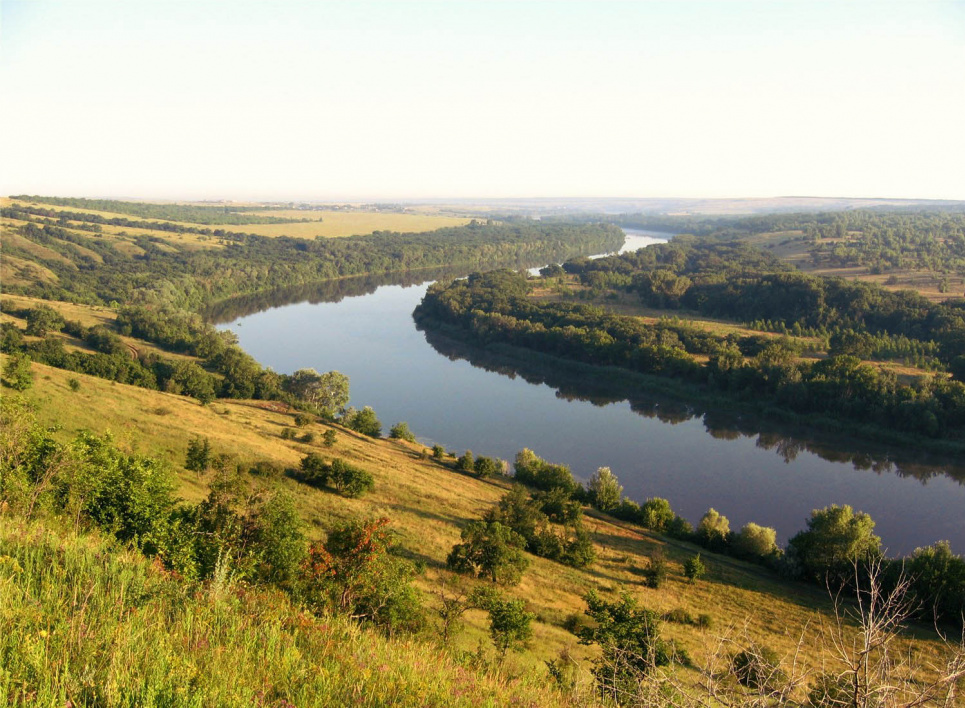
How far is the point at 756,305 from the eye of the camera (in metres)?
61.3

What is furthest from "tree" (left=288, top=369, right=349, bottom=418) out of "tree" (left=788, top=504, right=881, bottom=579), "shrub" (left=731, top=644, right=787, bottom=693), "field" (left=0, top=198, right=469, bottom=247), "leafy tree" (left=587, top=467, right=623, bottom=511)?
"field" (left=0, top=198, right=469, bottom=247)

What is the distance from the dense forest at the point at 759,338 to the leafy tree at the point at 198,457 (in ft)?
112

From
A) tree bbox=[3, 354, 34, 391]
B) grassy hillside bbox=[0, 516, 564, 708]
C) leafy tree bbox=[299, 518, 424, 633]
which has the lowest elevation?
leafy tree bbox=[299, 518, 424, 633]

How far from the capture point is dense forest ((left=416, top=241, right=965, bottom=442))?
36.0m

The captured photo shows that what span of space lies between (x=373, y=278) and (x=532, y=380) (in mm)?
60972

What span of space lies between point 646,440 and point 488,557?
22.0m

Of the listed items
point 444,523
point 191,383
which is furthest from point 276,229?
point 444,523

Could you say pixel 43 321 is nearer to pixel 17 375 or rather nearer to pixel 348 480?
pixel 17 375

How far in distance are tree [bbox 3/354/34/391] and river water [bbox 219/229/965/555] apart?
18540 mm

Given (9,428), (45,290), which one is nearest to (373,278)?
(45,290)

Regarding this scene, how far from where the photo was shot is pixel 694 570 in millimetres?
18453

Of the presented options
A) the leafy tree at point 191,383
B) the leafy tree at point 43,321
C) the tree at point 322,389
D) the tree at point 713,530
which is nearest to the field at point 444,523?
the tree at point 713,530

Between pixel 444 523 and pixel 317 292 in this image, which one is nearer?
pixel 444 523

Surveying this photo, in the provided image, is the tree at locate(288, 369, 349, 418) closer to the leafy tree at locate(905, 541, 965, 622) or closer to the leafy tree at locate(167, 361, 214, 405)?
the leafy tree at locate(167, 361, 214, 405)
